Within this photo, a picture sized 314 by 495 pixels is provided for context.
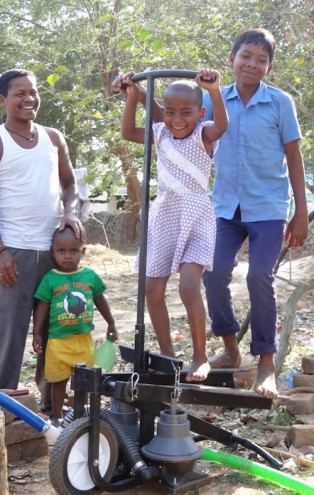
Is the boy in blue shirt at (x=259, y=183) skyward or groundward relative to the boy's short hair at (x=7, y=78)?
groundward

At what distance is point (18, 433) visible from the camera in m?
3.61

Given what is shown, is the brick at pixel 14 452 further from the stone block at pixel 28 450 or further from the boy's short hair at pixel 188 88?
the boy's short hair at pixel 188 88

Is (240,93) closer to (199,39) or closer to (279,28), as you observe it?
(199,39)

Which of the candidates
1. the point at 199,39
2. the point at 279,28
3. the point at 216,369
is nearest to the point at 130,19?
the point at 199,39

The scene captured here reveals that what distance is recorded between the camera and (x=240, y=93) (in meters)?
3.66

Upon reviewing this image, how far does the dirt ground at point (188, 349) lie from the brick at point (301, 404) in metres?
0.20

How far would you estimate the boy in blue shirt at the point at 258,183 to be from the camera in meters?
3.49

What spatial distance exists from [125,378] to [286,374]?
229 centimetres

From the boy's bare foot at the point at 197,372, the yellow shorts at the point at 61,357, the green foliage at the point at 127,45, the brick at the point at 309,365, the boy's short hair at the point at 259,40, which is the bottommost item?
the brick at the point at 309,365

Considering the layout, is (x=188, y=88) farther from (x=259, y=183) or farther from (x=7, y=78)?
(x=7, y=78)

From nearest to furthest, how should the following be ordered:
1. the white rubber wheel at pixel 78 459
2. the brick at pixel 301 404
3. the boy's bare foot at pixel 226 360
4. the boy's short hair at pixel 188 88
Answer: the white rubber wheel at pixel 78 459
the boy's short hair at pixel 188 88
the boy's bare foot at pixel 226 360
the brick at pixel 301 404

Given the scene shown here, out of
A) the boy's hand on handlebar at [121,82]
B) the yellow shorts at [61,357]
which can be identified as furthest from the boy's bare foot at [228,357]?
the boy's hand on handlebar at [121,82]

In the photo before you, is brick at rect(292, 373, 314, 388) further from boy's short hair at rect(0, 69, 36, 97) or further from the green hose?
boy's short hair at rect(0, 69, 36, 97)

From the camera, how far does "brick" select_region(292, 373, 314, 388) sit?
178 inches
